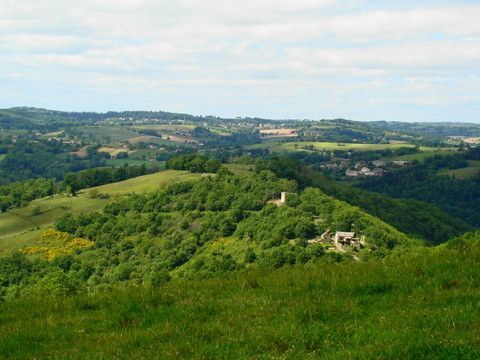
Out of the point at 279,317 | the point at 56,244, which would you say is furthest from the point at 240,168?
the point at 279,317

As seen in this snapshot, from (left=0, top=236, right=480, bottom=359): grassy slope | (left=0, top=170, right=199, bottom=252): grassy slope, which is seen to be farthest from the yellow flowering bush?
(left=0, top=236, right=480, bottom=359): grassy slope

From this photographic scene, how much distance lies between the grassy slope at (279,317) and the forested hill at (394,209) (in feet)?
415

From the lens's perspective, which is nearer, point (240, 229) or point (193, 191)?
point (240, 229)

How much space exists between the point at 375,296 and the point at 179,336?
437 centimetres

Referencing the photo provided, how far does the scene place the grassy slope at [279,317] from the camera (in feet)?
30.1

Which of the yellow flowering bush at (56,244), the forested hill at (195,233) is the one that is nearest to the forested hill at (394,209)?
the forested hill at (195,233)

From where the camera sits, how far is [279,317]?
1083 centimetres

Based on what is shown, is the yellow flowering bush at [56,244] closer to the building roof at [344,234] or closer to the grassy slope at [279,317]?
the building roof at [344,234]

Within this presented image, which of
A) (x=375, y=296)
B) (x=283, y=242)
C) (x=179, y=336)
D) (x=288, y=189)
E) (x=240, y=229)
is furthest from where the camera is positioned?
(x=288, y=189)

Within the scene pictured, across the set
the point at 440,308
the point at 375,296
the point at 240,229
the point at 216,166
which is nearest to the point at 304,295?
the point at 375,296

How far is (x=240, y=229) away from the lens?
10450 centimetres

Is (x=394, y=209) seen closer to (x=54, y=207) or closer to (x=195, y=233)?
(x=195, y=233)

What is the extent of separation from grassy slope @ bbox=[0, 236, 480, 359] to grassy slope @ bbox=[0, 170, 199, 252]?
111m

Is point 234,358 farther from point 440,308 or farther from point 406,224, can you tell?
point 406,224
